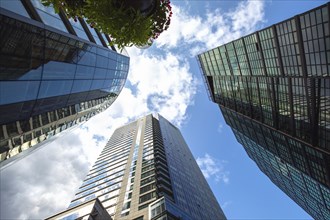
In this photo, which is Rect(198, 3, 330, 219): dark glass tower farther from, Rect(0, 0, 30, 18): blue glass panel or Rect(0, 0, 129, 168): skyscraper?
Rect(0, 0, 30, 18): blue glass panel

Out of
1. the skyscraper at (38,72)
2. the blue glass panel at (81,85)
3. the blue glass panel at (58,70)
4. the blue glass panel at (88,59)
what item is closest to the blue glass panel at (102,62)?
the skyscraper at (38,72)

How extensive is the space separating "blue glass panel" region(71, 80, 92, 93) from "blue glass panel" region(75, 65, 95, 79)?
1.37 feet

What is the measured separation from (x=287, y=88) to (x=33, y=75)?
50.4 metres

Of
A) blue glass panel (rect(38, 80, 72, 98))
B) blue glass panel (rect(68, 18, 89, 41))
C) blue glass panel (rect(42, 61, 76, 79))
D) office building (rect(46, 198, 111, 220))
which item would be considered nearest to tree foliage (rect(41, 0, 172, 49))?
blue glass panel (rect(42, 61, 76, 79))

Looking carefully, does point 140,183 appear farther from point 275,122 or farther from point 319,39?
point 319,39

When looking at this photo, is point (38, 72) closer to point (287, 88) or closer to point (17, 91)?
point (17, 91)

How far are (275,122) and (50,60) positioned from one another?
58.6 m

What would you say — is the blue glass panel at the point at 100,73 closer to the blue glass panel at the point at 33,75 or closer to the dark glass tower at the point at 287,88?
the blue glass panel at the point at 33,75

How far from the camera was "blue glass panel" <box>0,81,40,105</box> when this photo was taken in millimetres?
12413

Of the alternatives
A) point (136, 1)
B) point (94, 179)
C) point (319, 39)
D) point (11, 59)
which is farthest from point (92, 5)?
point (94, 179)

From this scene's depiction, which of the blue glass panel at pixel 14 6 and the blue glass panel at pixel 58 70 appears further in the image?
the blue glass panel at pixel 58 70

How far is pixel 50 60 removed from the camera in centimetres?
1586

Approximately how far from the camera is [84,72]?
21.2m

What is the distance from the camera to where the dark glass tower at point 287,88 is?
4122 centimetres
